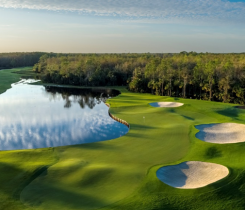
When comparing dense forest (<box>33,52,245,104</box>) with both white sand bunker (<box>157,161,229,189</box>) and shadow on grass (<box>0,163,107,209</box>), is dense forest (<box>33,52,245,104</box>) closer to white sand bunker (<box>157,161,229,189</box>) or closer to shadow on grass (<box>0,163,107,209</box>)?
white sand bunker (<box>157,161,229,189</box>)

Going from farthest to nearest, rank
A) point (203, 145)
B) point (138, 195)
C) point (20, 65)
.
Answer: point (20, 65), point (203, 145), point (138, 195)

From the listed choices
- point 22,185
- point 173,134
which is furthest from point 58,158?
point 173,134

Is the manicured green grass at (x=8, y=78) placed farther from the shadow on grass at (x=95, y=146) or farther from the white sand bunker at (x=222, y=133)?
the white sand bunker at (x=222, y=133)

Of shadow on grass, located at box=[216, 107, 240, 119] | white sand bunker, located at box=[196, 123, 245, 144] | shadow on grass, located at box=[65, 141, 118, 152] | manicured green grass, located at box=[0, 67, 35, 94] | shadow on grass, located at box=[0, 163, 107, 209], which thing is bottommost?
shadow on grass, located at box=[0, 163, 107, 209]

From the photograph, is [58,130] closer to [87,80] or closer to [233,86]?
[233,86]

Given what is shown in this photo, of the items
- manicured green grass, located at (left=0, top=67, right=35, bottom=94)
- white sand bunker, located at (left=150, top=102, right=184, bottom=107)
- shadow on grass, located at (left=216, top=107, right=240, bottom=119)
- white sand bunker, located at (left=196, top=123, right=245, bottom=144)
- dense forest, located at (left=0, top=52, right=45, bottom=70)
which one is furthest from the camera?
dense forest, located at (left=0, top=52, right=45, bottom=70)

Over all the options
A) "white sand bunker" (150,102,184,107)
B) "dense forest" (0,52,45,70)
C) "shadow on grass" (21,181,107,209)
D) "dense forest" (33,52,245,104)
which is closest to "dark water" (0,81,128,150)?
"white sand bunker" (150,102,184,107)
